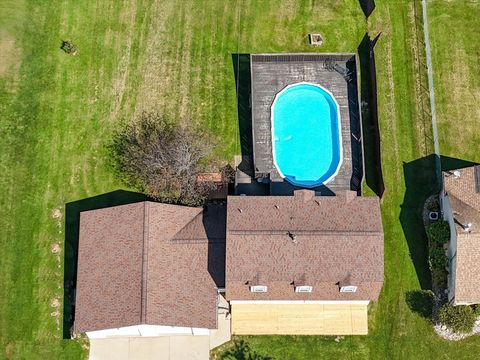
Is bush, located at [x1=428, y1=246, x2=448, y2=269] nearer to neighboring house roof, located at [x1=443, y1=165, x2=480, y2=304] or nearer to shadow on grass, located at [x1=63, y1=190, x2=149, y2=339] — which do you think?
neighboring house roof, located at [x1=443, y1=165, x2=480, y2=304]

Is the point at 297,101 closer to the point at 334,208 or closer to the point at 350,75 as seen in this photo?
the point at 350,75

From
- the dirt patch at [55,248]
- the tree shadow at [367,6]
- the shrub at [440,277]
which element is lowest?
the shrub at [440,277]

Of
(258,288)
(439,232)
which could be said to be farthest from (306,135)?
(258,288)

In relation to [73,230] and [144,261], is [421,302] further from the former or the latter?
[73,230]

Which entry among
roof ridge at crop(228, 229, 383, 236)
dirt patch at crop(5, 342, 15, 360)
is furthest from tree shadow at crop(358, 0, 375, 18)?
dirt patch at crop(5, 342, 15, 360)

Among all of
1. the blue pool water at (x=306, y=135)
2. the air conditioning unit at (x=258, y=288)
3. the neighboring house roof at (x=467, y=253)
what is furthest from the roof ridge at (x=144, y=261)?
the neighboring house roof at (x=467, y=253)

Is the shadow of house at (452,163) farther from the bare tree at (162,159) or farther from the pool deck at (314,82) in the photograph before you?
the bare tree at (162,159)
